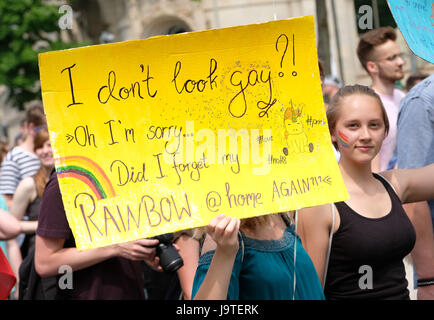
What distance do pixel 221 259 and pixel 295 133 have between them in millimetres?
485

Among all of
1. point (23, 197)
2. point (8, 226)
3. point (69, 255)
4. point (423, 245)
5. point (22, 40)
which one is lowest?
point (423, 245)

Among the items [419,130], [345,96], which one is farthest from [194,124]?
[419,130]

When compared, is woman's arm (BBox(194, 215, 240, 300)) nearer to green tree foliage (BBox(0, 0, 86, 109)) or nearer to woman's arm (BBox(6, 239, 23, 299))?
woman's arm (BBox(6, 239, 23, 299))

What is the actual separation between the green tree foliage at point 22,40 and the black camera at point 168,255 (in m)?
22.7

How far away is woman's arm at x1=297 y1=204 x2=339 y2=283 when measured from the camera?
255 cm

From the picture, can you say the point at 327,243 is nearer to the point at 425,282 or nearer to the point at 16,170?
the point at 425,282

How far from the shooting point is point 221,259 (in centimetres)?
211

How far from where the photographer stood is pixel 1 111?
129 feet

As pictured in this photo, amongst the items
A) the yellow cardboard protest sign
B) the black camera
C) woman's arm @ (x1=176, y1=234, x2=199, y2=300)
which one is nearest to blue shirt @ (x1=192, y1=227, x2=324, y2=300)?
the yellow cardboard protest sign

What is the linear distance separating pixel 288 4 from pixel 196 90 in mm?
25357

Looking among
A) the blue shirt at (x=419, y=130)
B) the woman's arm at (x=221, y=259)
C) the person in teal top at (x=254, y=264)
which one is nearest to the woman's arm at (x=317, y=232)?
the person in teal top at (x=254, y=264)

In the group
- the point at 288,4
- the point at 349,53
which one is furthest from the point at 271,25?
the point at 288,4

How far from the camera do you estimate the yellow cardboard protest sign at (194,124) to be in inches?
87.7
